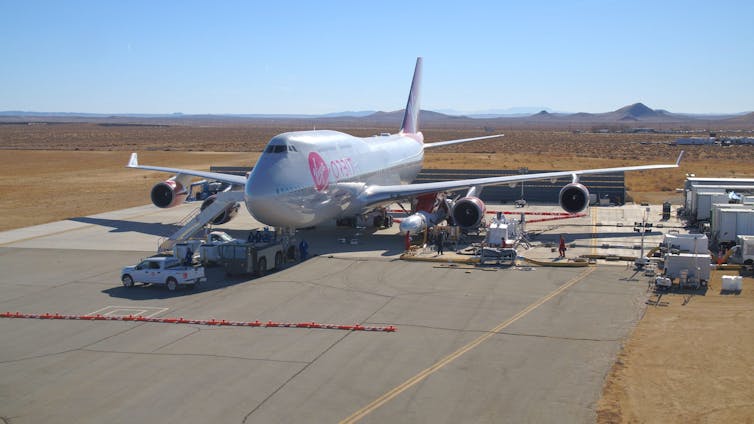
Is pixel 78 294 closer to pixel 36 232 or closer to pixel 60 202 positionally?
pixel 36 232

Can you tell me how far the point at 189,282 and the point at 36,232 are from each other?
748 inches

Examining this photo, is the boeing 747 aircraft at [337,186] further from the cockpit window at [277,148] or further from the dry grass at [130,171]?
the dry grass at [130,171]

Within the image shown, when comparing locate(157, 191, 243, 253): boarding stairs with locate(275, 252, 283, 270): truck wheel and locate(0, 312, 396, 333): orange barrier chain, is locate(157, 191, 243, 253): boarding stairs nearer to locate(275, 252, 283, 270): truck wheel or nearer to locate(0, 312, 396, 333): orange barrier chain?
locate(275, 252, 283, 270): truck wheel

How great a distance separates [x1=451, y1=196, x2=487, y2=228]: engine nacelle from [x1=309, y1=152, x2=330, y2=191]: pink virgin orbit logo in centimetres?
752

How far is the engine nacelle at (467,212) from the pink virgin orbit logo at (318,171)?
7521 mm

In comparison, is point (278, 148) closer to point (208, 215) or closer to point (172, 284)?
point (208, 215)

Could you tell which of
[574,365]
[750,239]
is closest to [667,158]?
[750,239]

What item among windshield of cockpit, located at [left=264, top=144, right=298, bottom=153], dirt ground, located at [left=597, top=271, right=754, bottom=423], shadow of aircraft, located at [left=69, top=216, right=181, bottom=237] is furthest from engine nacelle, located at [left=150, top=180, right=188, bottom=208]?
dirt ground, located at [left=597, top=271, right=754, bottom=423]

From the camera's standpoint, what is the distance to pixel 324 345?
22016mm

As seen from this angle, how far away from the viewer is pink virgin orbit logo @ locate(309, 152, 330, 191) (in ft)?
115

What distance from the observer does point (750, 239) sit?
32250mm

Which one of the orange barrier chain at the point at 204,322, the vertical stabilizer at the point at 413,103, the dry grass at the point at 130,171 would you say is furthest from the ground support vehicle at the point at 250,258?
the vertical stabilizer at the point at 413,103

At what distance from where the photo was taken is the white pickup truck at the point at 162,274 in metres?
29.3

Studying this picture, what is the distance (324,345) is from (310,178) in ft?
44.8
